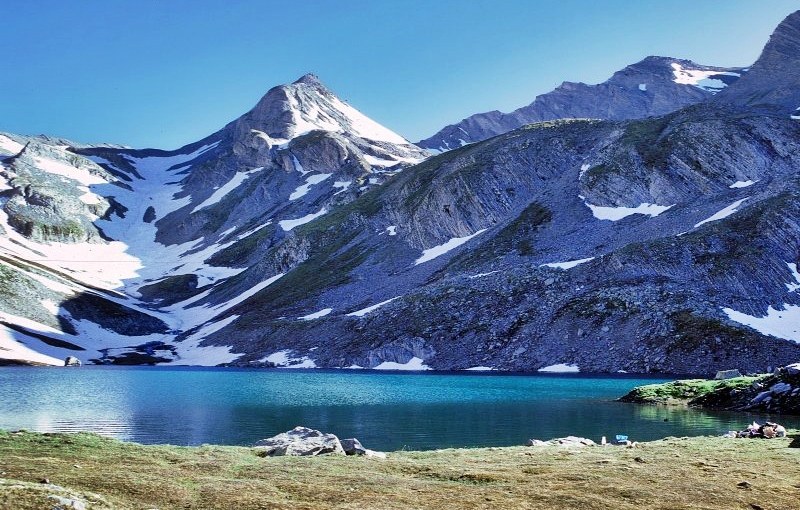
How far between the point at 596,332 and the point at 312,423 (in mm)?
62872

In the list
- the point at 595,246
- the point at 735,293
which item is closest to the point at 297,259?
the point at 595,246

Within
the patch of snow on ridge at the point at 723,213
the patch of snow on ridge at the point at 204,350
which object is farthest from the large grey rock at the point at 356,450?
the patch of snow on ridge at the point at 204,350

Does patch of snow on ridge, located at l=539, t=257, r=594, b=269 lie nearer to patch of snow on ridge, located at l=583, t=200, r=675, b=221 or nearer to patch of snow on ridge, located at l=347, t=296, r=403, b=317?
patch of snow on ridge, located at l=583, t=200, r=675, b=221

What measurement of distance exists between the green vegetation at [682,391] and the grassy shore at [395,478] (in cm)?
2845

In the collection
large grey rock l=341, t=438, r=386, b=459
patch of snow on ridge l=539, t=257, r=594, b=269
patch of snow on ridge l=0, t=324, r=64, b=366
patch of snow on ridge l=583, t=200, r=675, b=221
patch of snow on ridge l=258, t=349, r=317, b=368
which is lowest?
large grey rock l=341, t=438, r=386, b=459

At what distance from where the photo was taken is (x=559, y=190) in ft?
477

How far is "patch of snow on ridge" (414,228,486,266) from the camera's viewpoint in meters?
143

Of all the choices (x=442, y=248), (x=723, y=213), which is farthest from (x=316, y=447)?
(x=442, y=248)

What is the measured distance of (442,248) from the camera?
5787 inches

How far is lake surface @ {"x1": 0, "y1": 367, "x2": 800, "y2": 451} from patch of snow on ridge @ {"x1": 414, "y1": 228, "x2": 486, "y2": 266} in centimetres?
6224

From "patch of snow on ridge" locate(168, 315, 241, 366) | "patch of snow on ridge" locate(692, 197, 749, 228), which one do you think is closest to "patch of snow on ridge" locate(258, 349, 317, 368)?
"patch of snow on ridge" locate(168, 315, 241, 366)

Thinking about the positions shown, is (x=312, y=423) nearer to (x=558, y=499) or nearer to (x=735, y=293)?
(x=558, y=499)

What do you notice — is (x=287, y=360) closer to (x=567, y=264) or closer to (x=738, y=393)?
(x=567, y=264)

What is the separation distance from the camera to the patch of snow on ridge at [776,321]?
84.8 metres
